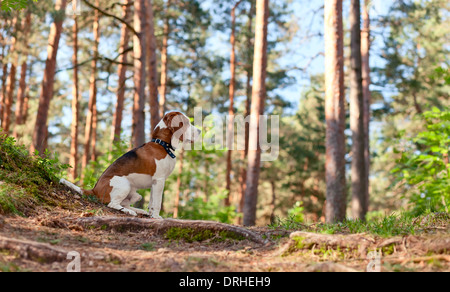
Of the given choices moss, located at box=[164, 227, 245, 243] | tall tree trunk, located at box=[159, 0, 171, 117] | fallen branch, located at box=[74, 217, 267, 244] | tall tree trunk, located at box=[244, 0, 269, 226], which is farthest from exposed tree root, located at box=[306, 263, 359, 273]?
tall tree trunk, located at box=[159, 0, 171, 117]

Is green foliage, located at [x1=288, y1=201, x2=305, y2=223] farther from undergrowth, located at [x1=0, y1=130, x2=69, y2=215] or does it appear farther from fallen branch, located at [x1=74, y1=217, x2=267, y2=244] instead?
undergrowth, located at [x1=0, y1=130, x2=69, y2=215]

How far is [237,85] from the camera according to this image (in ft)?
101

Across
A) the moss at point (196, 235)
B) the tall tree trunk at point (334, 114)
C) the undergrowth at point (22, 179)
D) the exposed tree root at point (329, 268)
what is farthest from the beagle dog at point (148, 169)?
the tall tree trunk at point (334, 114)

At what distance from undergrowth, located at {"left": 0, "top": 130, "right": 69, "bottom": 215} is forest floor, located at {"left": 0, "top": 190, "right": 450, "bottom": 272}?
0.20 m

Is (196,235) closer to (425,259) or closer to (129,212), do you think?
(129,212)

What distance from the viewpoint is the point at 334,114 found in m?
11.1

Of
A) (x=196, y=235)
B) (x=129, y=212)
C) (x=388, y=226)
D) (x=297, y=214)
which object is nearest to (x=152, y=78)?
(x=297, y=214)

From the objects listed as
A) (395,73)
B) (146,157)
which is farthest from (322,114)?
(146,157)

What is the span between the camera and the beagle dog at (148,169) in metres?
6.94

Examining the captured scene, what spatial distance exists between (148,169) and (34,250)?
132 inches

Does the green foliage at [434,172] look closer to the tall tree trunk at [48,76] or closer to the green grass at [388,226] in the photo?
the green grass at [388,226]

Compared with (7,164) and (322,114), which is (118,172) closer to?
(7,164)
